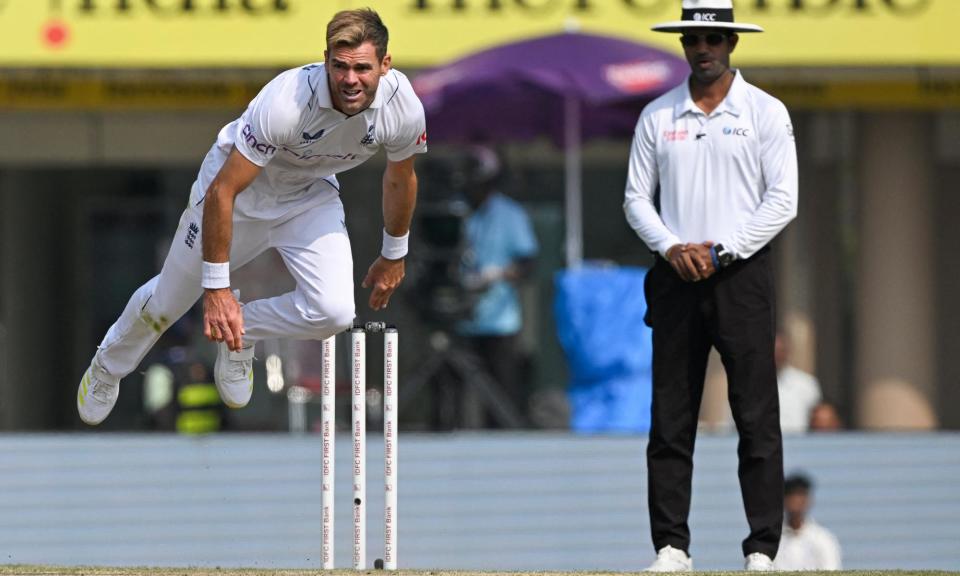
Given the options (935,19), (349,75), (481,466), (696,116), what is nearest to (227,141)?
(349,75)

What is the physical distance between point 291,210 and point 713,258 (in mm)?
1569

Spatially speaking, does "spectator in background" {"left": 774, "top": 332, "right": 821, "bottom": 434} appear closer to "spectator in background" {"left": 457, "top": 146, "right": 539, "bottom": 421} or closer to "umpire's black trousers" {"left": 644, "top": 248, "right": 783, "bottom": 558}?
"spectator in background" {"left": 457, "top": 146, "right": 539, "bottom": 421}

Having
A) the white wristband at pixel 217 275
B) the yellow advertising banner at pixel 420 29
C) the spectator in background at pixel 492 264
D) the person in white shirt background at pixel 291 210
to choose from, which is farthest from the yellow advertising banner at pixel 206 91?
the white wristband at pixel 217 275

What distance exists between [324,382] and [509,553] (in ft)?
10.0

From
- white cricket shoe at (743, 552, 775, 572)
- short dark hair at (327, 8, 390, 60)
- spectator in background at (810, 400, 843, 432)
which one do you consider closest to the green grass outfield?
white cricket shoe at (743, 552, 775, 572)

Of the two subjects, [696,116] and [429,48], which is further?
[429,48]

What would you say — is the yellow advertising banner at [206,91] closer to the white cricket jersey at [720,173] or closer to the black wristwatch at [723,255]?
the white cricket jersey at [720,173]

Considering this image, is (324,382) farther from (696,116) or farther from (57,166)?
(57,166)

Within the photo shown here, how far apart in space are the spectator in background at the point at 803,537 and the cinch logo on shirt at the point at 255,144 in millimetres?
3847

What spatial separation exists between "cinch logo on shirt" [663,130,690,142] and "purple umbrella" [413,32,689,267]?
10.8 feet

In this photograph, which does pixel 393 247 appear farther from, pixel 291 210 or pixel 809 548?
pixel 809 548

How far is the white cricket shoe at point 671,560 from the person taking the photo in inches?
247

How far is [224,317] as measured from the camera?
612cm

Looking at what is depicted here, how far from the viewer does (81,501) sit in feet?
30.1
